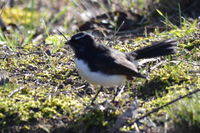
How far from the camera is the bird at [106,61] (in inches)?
205

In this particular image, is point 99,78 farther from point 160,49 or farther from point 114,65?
point 160,49

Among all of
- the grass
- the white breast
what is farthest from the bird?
the grass

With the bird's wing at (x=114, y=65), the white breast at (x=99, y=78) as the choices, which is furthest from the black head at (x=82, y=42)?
the white breast at (x=99, y=78)

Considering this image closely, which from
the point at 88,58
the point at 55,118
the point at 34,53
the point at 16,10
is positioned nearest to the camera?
the point at 55,118

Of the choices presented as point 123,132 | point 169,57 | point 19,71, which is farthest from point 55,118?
point 169,57

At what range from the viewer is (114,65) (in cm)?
529

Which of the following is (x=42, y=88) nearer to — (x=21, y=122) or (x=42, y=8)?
(x=21, y=122)

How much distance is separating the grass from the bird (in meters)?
0.28

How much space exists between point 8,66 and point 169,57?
2.35 metres

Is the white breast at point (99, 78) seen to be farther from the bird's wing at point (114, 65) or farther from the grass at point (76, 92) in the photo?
the grass at point (76, 92)

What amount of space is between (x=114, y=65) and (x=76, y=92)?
713 mm

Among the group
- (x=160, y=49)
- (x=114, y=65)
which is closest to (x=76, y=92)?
(x=114, y=65)

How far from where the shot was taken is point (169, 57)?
20.7 ft

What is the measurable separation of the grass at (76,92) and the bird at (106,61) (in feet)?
0.91
